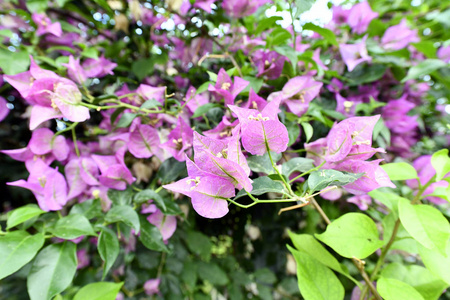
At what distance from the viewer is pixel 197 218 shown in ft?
2.47

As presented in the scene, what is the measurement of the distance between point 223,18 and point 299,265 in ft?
1.67

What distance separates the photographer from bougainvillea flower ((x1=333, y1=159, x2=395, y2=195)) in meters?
0.32

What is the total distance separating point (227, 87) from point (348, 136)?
7.7 inches

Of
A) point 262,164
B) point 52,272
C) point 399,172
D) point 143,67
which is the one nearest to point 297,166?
point 262,164

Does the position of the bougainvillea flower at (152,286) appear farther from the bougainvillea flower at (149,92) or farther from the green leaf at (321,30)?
the green leaf at (321,30)

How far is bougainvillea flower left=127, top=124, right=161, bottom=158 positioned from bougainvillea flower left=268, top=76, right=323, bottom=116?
20 cm

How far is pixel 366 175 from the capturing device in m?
0.32

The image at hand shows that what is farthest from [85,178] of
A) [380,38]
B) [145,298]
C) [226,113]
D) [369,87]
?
[380,38]

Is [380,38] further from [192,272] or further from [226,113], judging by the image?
[192,272]

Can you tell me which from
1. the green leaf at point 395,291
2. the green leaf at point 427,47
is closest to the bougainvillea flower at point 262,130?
the green leaf at point 395,291

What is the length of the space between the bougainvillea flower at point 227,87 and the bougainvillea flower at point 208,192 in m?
0.17

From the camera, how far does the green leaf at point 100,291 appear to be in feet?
1.34

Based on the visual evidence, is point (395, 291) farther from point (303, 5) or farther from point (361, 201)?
point (303, 5)

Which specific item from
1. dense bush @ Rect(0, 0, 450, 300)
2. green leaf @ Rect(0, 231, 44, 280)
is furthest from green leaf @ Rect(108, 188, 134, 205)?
green leaf @ Rect(0, 231, 44, 280)
